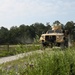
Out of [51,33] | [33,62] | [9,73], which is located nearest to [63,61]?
[33,62]

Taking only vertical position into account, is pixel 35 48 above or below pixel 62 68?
above

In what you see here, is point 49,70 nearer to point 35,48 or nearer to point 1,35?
point 35,48

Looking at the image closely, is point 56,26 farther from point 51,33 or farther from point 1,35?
point 1,35

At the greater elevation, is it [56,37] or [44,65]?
[56,37]

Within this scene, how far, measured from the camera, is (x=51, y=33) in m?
32.4

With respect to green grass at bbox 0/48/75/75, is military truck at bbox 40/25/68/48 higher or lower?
higher

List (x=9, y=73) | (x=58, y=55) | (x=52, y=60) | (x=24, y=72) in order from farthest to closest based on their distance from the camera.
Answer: (x=58, y=55) < (x=52, y=60) < (x=24, y=72) < (x=9, y=73)

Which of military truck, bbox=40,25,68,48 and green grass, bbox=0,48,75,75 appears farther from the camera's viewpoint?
military truck, bbox=40,25,68,48

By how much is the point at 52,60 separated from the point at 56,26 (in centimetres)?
2743

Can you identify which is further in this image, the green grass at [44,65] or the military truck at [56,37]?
the military truck at [56,37]

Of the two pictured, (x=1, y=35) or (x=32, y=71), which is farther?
(x=1, y=35)

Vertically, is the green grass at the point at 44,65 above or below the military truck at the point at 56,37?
below

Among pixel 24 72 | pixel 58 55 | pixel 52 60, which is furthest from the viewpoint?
pixel 58 55

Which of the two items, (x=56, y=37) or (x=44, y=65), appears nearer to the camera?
(x=44, y=65)
